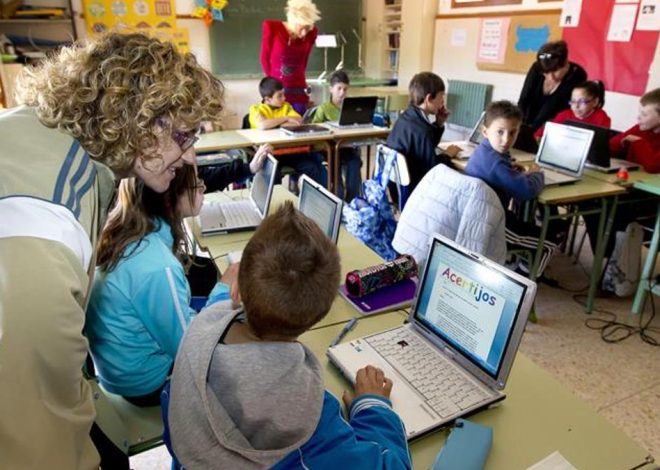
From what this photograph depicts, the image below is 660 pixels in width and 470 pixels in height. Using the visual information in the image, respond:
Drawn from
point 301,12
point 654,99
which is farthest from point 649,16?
point 301,12

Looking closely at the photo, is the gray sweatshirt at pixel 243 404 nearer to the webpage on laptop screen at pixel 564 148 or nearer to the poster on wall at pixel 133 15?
the webpage on laptop screen at pixel 564 148

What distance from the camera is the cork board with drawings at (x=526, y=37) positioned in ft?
15.2

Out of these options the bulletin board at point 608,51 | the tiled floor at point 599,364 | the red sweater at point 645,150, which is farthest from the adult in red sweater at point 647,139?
the bulletin board at point 608,51

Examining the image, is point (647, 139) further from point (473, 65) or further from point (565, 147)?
point (473, 65)

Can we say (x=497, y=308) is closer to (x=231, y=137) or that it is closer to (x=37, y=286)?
(x=37, y=286)

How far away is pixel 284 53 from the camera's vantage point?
15.0ft

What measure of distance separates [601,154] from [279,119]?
8.07 feet

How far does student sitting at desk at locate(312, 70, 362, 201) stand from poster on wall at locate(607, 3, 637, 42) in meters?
2.29

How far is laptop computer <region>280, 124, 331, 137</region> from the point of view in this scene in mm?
3819

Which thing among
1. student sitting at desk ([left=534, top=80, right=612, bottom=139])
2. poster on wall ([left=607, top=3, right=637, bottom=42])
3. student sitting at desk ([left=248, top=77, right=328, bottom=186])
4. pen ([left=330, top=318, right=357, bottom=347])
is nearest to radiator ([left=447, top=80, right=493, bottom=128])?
poster on wall ([left=607, top=3, right=637, bottom=42])

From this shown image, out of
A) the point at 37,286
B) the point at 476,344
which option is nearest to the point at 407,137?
the point at 476,344

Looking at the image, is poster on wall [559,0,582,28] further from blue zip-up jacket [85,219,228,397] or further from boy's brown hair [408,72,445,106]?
blue zip-up jacket [85,219,228,397]

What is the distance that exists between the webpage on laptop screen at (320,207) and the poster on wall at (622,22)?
3.63m

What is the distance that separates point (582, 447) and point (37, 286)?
98 centimetres
